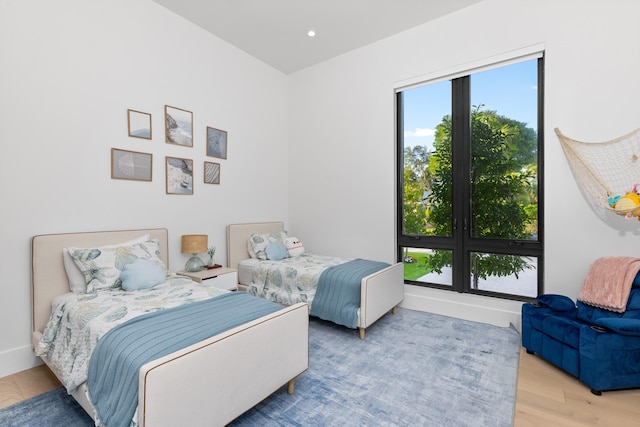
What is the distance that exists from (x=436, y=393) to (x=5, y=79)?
12.4ft

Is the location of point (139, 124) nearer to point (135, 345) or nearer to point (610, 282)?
point (135, 345)

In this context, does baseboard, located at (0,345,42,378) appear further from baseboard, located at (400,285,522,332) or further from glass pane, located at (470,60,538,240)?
glass pane, located at (470,60,538,240)

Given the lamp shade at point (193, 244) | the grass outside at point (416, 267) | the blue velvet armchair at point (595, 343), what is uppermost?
the lamp shade at point (193, 244)

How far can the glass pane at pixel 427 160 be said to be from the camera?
3.53 meters

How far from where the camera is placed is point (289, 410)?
1.86m

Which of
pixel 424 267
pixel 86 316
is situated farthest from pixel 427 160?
pixel 86 316

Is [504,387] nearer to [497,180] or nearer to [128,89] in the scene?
[497,180]

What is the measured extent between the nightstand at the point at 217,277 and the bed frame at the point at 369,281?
1.43 feet

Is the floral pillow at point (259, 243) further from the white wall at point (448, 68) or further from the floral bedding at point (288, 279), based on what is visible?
the white wall at point (448, 68)

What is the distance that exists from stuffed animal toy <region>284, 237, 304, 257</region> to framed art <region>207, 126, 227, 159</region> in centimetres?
134

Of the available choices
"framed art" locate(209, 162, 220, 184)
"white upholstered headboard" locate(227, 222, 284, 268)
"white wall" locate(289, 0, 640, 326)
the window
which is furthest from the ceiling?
"white upholstered headboard" locate(227, 222, 284, 268)

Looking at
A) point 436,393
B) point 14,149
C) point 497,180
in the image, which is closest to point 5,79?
point 14,149

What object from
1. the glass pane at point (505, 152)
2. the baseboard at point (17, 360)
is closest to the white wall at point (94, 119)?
the baseboard at point (17, 360)

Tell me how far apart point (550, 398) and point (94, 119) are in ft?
13.3
